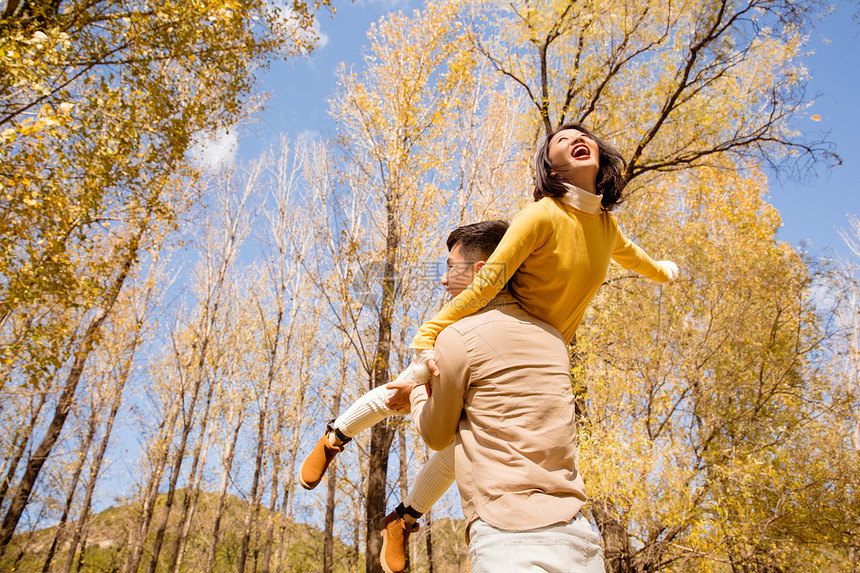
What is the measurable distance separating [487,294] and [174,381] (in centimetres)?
1654

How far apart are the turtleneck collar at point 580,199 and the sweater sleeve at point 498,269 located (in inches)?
6.0

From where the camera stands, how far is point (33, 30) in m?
3.95

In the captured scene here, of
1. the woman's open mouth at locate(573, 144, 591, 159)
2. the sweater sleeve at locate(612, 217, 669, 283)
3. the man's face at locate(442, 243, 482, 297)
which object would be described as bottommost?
the man's face at locate(442, 243, 482, 297)

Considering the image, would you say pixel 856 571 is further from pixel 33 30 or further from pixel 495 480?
pixel 33 30

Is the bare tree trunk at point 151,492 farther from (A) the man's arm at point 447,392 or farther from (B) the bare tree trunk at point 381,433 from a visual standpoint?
(A) the man's arm at point 447,392

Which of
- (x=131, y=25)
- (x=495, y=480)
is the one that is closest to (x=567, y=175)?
(x=495, y=480)

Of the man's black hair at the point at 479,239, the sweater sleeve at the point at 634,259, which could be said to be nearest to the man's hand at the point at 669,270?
the sweater sleeve at the point at 634,259

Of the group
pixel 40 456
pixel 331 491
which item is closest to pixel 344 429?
pixel 40 456

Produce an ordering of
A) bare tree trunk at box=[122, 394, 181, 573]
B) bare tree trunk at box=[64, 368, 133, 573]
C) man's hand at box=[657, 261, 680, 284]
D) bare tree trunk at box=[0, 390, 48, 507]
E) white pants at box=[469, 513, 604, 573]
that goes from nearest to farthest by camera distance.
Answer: white pants at box=[469, 513, 604, 573] → man's hand at box=[657, 261, 680, 284] → bare tree trunk at box=[0, 390, 48, 507] → bare tree trunk at box=[122, 394, 181, 573] → bare tree trunk at box=[64, 368, 133, 573]

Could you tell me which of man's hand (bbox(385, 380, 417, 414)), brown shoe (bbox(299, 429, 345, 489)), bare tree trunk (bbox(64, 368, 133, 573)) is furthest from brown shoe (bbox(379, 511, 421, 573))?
bare tree trunk (bbox(64, 368, 133, 573))

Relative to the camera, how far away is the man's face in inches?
67.1

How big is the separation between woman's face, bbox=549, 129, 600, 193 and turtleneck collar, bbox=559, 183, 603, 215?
0.04m

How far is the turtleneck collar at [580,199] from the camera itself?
1.55m

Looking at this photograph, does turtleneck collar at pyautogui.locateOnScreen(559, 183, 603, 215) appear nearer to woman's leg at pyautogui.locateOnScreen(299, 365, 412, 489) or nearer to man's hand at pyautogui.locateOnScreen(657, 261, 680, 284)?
man's hand at pyautogui.locateOnScreen(657, 261, 680, 284)
